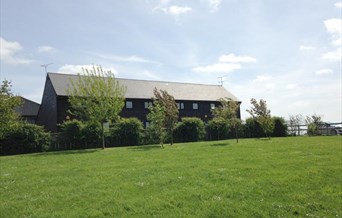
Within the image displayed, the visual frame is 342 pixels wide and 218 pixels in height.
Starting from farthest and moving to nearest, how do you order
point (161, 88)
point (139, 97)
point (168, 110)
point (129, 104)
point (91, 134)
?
point (161, 88), point (139, 97), point (129, 104), point (91, 134), point (168, 110)

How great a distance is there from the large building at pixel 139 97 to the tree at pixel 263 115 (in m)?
12.1

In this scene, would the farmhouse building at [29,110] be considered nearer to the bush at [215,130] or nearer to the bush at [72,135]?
the bush at [72,135]

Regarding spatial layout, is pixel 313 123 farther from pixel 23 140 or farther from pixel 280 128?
pixel 23 140

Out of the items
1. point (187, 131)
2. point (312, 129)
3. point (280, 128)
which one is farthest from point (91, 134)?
point (312, 129)

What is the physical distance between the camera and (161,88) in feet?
175

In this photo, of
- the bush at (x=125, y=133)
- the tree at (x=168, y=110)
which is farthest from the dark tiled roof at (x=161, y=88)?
the tree at (x=168, y=110)

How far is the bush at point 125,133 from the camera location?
31922 mm

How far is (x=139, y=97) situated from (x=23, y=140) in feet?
75.5

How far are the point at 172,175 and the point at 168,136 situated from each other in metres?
22.0

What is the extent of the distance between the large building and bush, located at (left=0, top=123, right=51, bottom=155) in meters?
11.6

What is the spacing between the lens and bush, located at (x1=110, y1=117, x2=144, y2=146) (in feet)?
105

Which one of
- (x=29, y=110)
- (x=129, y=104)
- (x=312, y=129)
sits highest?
(x=29, y=110)

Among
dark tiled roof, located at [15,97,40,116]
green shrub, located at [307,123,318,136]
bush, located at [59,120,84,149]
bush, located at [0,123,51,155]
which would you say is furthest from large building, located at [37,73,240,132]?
green shrub, located at [307,123,318,136]

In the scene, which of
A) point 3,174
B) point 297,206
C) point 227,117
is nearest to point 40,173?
point 3,174
